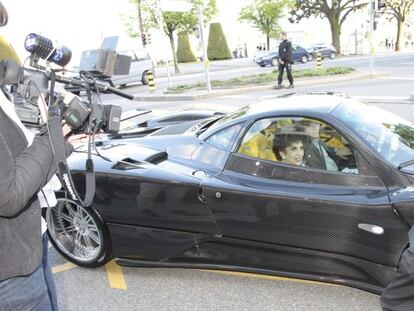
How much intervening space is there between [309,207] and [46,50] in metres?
1.65

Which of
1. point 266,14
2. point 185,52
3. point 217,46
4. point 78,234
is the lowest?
point 78,234

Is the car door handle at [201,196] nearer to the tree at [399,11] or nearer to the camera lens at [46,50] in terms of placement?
the camera lens at [46,50]

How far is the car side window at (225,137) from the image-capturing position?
303 centimetres

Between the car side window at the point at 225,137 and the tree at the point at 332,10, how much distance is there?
37.3 metres

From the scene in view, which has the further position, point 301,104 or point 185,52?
point 185,52

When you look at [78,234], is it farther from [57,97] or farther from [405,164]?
[405,164]

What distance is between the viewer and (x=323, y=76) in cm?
1524

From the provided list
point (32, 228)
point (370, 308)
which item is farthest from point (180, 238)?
point (32, 228)

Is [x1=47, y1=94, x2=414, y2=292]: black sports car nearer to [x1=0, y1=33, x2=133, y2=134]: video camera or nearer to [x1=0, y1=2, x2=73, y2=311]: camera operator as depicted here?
[x1=0, y1=33, x2=133, y2=134]: video camera

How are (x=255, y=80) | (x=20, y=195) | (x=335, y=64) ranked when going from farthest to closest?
(x=335, y=64) < (x=255, y=80) < (x=20, y=195)

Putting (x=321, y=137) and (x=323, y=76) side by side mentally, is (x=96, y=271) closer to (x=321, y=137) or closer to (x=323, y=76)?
(x=321, y=137)

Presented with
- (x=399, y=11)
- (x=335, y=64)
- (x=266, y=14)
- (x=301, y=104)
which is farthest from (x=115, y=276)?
(x=399, y=11)

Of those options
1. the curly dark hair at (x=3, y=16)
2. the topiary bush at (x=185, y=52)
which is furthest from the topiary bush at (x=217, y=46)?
the curly dark hair at (x=3, y=16)

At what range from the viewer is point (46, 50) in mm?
1637
